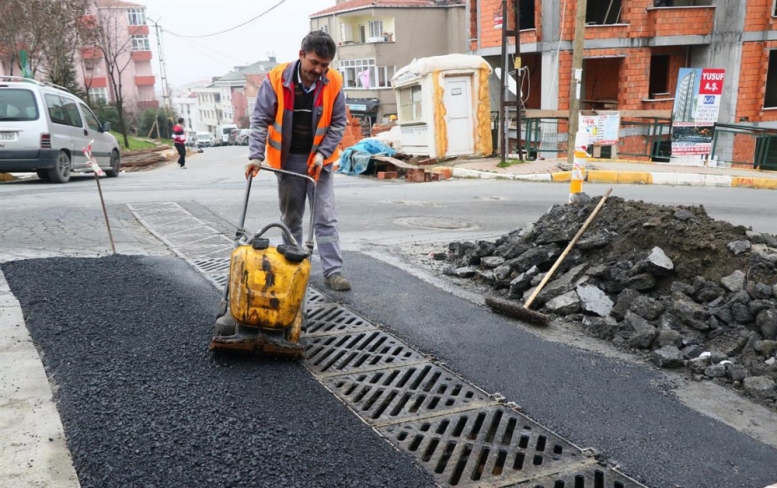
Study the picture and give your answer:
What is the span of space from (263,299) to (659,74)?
28079 mm

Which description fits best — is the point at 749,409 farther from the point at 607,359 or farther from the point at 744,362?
the point at 607,359

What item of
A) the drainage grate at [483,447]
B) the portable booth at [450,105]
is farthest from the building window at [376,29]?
the drainage grate at [483,447]

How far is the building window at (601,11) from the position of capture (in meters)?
27.2

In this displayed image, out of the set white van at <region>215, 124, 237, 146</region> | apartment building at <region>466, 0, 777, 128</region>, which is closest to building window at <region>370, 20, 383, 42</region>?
apartment building at <region>466, 0, 777, 128</region>

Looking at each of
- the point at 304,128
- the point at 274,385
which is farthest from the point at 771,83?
the point at 274,385

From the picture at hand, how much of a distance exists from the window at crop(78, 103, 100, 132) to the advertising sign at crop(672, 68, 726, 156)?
1641 centimetres

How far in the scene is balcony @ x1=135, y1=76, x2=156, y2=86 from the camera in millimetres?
64050

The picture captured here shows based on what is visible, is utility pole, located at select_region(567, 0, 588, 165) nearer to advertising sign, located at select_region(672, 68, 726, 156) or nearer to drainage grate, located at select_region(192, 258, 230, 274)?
advertising sign, located at select_region(672, 68, 726, 156)

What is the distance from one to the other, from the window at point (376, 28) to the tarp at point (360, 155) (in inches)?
1203

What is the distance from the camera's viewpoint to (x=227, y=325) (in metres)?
3.65

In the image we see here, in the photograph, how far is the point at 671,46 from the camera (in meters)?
25.5

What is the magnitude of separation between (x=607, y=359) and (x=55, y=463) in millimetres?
3169

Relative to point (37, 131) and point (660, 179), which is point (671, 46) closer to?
point (660, 179)

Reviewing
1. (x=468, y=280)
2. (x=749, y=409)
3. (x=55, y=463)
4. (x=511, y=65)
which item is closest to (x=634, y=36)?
(x=511, y=65)
